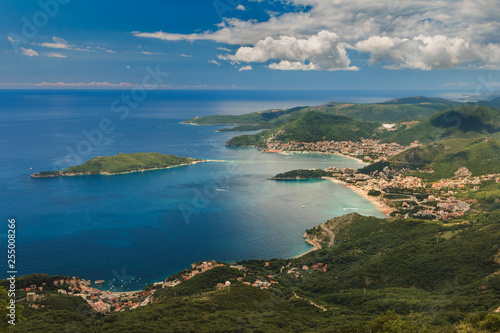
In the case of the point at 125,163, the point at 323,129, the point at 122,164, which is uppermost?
the point at 323,129

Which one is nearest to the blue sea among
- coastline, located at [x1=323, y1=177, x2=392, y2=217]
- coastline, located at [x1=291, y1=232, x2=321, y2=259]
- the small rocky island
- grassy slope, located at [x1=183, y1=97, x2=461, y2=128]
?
coastline, located at [x1=291, y1=232, x2=321, y2=259]

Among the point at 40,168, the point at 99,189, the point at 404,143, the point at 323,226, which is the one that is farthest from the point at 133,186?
the point at 404,143

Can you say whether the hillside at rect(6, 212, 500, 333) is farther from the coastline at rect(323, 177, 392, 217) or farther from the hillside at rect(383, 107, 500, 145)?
the hillside at rect(383, 107, 500, 145)

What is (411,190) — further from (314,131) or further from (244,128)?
(244,128)

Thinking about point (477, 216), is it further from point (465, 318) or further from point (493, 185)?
point (465, 318)

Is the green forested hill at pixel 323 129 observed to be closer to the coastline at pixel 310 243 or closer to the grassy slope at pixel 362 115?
the grassy slope at pixel 362 115

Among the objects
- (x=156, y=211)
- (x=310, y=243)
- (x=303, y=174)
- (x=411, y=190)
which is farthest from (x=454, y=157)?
(x=156, y=211)
